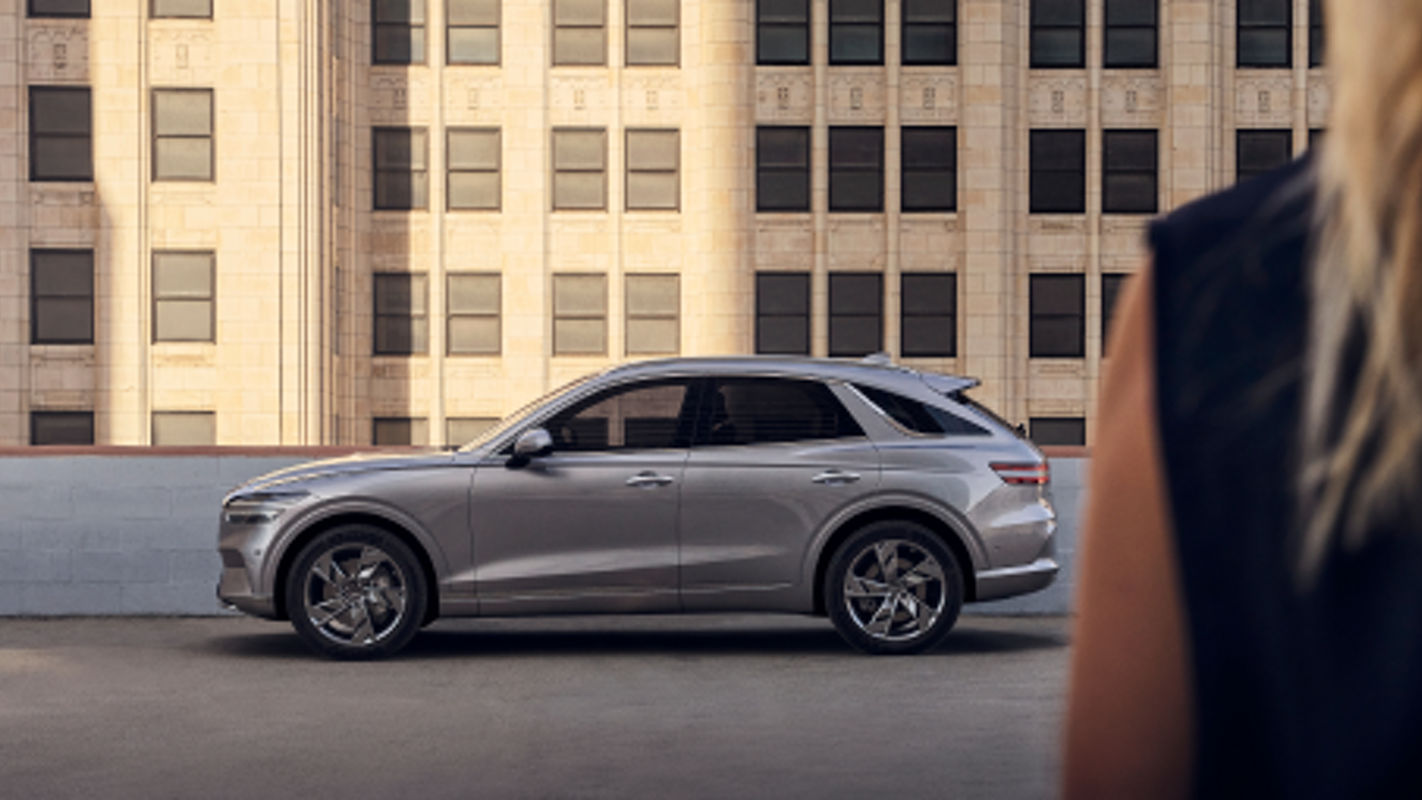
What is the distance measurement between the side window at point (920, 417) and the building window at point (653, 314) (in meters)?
32.6

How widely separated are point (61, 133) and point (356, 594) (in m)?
34.3

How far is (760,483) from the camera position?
1138cm

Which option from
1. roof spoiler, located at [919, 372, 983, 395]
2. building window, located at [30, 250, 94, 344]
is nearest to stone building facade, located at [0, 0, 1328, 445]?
building window, located at [30, 250, 94, 344]

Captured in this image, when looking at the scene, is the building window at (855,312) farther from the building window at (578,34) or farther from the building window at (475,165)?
the building window at (475,165)

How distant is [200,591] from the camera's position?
46.4 ft

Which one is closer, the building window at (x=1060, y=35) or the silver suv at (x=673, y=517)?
the silver suv at (x=673, y=517)

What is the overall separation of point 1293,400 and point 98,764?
294 inches

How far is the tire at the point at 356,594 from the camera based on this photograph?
1118cm

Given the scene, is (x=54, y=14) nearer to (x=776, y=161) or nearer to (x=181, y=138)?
(x=181, y=138)

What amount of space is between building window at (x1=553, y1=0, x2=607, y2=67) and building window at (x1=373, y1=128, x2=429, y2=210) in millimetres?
3837

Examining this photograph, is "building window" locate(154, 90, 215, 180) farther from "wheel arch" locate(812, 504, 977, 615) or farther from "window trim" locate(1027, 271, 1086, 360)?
"wheel arch" locate(812, 504, 977, 615)

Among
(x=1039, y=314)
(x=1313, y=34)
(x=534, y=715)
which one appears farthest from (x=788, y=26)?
(x=534, y=715)

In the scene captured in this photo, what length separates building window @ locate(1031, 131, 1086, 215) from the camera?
44594mm

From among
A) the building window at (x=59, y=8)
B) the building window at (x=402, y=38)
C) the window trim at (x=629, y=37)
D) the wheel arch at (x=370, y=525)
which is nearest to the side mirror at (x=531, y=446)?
the wheel arch at (x=370, y=525)
